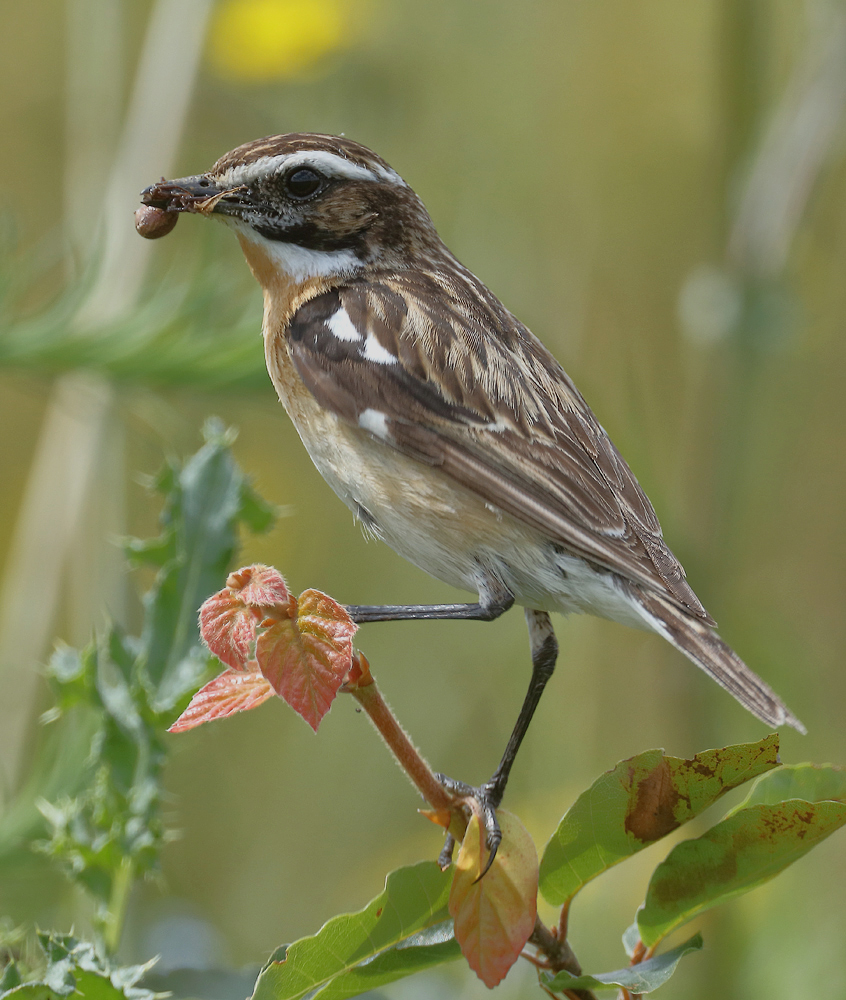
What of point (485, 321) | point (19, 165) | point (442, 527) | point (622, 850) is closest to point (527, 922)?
point (622, 850)

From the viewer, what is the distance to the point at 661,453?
5.75 meters

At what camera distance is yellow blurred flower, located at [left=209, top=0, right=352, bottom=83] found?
15.8 ft

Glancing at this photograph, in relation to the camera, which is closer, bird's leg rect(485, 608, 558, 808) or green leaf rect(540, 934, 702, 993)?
green leaf rect(540, 934, 702, 993)

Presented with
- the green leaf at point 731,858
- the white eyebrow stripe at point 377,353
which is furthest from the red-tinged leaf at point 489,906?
the white eyebrow stripe at point 377,353

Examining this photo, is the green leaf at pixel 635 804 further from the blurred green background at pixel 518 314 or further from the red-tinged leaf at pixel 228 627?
the blurred green background at pixel 518 314

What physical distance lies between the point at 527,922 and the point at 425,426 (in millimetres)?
1293

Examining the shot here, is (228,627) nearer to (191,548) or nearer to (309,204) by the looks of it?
(191,548)

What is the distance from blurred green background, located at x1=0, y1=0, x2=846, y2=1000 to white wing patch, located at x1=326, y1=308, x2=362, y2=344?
26.5 inches

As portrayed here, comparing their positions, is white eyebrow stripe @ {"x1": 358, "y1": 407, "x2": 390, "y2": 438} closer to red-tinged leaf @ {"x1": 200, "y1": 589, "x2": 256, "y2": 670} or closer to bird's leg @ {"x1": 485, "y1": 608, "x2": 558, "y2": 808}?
bird's leg @ {"x1": 485, "y1": 608, "x2": 558, "y2": 808}

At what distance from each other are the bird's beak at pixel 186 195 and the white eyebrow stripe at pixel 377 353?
19.6 inches

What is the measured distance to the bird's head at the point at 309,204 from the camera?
2.60m

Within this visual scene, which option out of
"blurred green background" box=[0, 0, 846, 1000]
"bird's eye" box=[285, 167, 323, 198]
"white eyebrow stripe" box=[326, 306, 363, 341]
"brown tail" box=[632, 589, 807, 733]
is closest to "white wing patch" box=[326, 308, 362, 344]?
"white eyebrow stripe" box=[326, 306, 363, 341]

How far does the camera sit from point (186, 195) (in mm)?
2527

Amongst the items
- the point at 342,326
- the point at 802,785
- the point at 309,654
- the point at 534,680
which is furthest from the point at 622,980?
the point at 342,326
